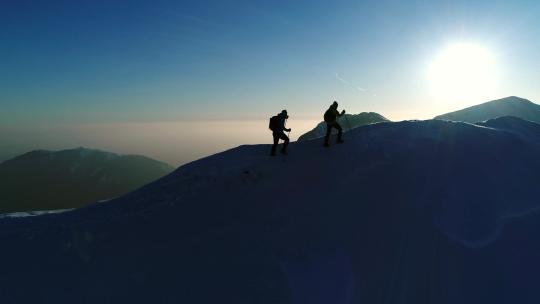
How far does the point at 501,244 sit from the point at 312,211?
6361 mm

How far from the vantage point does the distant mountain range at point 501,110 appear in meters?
79.8

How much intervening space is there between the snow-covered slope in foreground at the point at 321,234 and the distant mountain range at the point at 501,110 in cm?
6805

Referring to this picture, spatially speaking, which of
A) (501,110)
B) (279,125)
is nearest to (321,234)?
(279,125)

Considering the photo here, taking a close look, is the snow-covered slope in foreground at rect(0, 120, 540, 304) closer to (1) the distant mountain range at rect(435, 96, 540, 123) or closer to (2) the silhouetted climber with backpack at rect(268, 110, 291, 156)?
(2) the silhouetted climber with backpack at rect(268, 110, 291, 156)

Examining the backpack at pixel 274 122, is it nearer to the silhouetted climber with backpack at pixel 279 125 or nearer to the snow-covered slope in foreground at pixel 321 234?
the silhouetted climber with backpack at pixel 279 125

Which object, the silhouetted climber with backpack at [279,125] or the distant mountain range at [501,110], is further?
the distant mountain range at [501,110]

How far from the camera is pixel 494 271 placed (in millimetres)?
10930

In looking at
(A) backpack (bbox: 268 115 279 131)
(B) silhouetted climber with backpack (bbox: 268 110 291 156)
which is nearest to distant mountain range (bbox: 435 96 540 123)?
(B) silhouetted climber with backpack (bbox: 268 110 291 156)

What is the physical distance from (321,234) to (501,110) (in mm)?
87159

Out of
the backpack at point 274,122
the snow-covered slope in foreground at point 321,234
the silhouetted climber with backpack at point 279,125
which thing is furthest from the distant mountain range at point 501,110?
the snow-covered slope in foreground at point 321,234

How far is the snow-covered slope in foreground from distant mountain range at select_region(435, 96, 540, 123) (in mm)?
68047

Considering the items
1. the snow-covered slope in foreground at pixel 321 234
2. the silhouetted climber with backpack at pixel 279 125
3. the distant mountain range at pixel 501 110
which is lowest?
the snow-covered slope in foreground at pixel 321 234

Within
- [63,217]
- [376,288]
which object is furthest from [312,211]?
[63,217]

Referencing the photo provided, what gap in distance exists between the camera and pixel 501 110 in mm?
83375
